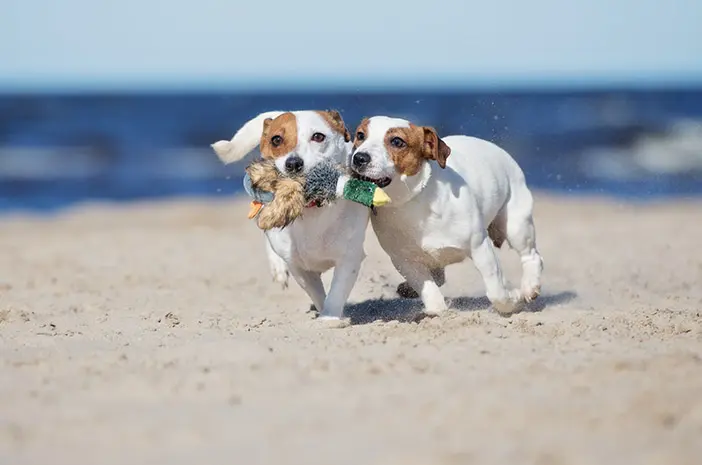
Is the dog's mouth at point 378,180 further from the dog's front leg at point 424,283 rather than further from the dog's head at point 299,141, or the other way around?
the dog's front leg at point 424,283

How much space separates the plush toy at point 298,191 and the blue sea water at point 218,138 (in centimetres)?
182

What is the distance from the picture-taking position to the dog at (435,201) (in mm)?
5734

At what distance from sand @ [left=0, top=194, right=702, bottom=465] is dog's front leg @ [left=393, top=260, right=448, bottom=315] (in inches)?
7.1

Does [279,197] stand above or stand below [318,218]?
above

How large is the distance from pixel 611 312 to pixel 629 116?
26808 mm

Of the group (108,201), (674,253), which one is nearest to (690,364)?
(674,253)

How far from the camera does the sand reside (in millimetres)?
3572

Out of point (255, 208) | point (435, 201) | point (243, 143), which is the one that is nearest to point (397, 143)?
point (435, 201)

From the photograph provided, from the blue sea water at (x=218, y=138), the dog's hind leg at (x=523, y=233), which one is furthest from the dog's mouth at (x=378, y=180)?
the blue sea water at (x=218, y=138)

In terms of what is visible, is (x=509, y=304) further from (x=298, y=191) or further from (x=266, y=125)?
(x=266, y=125)

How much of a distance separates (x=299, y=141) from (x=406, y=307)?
1597mm

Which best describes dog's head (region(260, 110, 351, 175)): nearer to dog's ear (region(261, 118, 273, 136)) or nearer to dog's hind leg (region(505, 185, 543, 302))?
dog's ear (region(261, 118, 273, 136))

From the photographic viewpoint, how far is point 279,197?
5473 mm

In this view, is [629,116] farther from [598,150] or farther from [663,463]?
[663,463]
